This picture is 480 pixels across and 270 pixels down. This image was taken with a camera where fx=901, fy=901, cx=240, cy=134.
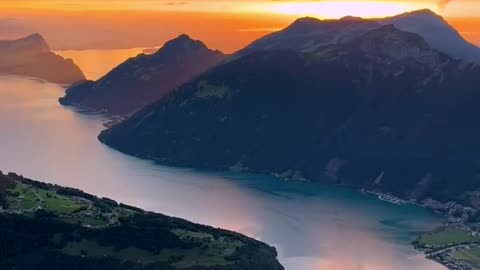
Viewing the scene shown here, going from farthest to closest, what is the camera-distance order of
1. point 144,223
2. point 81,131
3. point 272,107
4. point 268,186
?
point 81,131, point 272,107, point 268,186, point 144,223

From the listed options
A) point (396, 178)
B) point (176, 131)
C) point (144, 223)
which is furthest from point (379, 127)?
point (144, 223)

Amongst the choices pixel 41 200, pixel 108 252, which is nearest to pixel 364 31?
pixel 41 200

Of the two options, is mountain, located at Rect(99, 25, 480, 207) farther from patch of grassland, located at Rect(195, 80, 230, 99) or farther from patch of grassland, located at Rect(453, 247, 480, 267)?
patch of grassland, located at Rect(453, 247, 480, 267)

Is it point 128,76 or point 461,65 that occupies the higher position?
point 461,65

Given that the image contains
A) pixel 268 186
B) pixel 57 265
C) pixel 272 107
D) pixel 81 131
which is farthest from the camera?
pixel 81 131

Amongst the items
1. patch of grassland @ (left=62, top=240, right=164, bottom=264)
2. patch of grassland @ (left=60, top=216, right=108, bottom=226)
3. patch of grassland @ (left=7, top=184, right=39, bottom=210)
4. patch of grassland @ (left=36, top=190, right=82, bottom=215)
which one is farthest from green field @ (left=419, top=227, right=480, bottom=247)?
patch of grassland @ (left=7, top=184, right=39, bottom=210)

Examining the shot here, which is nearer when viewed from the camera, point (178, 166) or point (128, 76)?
point (178, 166)

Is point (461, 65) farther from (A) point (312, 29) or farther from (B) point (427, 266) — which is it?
(B) point (427, 266)
